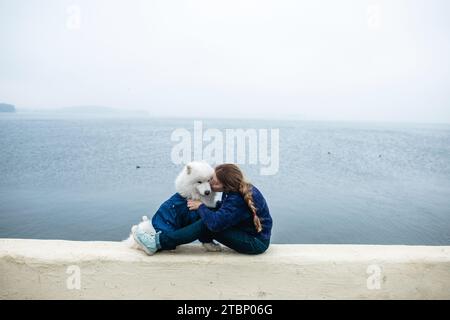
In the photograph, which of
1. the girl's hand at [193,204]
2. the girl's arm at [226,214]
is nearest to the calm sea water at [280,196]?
the girl's hand at [193,204]

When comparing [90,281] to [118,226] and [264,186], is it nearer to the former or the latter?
[118,226]

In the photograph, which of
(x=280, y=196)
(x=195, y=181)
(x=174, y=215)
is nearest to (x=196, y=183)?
(x=195, y=181)

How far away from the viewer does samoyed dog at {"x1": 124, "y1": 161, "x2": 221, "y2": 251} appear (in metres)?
3.05

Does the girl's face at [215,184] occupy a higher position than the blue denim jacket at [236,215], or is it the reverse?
the girl's face at [215,184]

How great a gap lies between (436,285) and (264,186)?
45.5ft

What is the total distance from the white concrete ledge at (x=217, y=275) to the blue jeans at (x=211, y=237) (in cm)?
6

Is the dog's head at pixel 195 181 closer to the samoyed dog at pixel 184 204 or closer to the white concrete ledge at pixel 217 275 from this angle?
the samoyed dog at pixel 184 204

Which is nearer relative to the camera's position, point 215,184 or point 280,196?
point 215,184

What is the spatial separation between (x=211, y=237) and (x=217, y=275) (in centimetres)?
28

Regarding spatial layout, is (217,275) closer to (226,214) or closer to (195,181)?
(226,214)

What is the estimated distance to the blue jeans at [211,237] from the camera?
2.91 metres

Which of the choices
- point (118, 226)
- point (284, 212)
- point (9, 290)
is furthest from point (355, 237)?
point (9, 290)

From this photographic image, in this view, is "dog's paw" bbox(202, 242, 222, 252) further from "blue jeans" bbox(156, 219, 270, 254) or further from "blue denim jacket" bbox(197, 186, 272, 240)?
"blue denim jacket" bbox(197, 186, 272, 240)

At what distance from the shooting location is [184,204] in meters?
3.16
